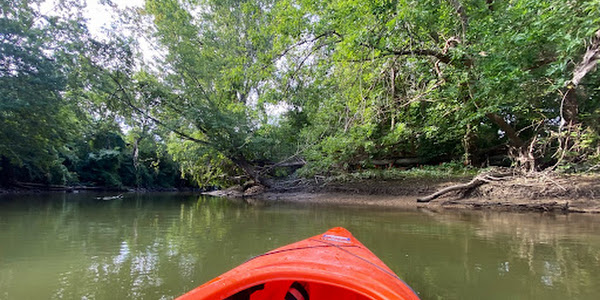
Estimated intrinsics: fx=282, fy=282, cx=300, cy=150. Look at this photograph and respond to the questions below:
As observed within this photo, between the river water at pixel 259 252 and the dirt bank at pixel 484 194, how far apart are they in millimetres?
1551

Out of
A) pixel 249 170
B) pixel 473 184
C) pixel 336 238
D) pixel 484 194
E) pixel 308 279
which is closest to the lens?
pixel 308 279

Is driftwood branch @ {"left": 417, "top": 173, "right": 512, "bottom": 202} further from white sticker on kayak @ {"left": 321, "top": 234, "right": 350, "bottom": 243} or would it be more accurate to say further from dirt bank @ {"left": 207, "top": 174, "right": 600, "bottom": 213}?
white sticker on kayak @ {"left": 321, "top": 234, "right": 350, "bottom": 243}

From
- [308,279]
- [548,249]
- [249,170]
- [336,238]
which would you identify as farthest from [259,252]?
[249,170]

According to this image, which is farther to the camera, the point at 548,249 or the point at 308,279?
the point at 548,249

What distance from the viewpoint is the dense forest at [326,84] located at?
5.55m

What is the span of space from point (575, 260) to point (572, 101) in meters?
6.13

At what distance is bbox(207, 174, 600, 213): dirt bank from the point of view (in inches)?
285

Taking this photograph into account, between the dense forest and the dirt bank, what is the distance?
0.59 meters

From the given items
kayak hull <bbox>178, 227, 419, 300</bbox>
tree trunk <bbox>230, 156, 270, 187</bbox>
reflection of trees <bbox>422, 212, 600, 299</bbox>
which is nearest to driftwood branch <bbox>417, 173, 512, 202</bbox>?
reflection of trees <bbox>422, 212, 600, 299</bbox>

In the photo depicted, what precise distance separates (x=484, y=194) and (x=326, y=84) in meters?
5.92

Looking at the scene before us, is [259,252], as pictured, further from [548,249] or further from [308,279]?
[548,249]

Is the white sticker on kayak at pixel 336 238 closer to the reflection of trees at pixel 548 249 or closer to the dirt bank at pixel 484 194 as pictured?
the reflection of trees at pixel 548 249

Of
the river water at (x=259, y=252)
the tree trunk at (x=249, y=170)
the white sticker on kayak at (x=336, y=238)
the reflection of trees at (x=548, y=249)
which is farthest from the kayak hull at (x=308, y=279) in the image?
the tree trunk at (x=249, y=170)

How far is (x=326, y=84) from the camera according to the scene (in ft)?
29.6
